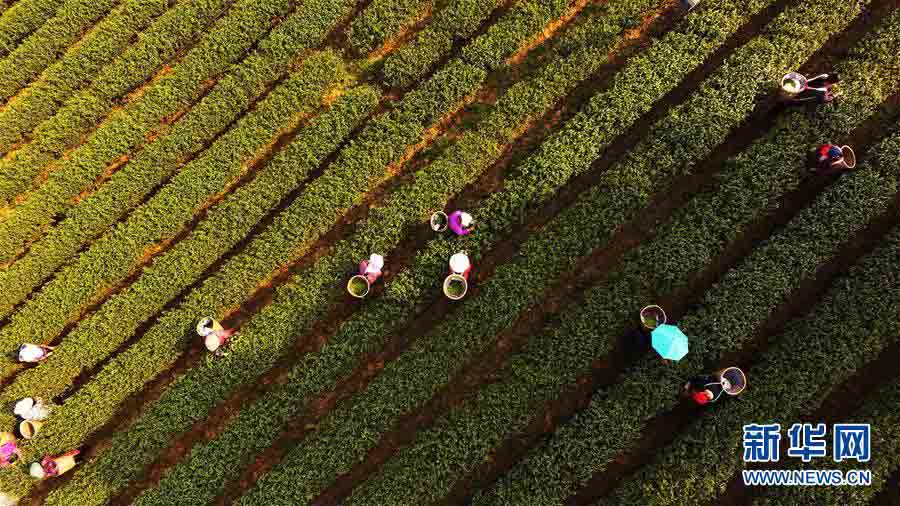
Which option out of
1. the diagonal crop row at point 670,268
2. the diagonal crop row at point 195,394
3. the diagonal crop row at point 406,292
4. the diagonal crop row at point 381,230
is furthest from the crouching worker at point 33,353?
the diagonal crop row at point 670,268

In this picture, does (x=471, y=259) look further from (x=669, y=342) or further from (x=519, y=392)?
(x=669, y=342)

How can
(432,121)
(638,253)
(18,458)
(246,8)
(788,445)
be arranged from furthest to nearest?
(246,8)
(432,121)
(18,458)
(638,253)
(788,445)

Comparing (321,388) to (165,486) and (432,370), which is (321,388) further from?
(165,486)

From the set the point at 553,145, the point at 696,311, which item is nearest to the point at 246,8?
the point at 553,145

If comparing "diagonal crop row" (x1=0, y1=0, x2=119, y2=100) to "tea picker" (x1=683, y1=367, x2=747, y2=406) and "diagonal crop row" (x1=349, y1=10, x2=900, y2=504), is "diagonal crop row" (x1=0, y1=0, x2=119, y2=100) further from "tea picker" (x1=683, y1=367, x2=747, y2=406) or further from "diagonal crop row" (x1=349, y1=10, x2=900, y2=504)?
"tea picker" (x1=683, y1=367, x2=747, y2=406)

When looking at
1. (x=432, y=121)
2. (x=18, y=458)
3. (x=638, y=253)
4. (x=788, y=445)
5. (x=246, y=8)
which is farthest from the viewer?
(x=246, y=8)

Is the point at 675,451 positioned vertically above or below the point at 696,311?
below
